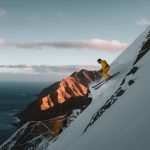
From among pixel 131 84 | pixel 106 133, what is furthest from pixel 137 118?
pixel 131 84

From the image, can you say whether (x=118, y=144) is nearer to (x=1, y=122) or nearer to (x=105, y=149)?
(x=105, y=149)

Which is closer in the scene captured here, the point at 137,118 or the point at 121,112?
the point at 137,118

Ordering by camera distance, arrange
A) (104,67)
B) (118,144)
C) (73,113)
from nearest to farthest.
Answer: (118,144) < (104,67) < (73,113)

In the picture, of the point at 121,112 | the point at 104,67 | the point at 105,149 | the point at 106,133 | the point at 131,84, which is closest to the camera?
the point at 105,149

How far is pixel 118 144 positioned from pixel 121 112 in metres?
3.19

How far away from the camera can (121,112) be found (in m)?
12.1

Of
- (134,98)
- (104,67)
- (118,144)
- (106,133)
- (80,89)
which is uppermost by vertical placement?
(80,89)

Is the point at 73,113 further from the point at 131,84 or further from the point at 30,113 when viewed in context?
the point at 30,113

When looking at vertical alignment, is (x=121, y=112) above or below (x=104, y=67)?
below

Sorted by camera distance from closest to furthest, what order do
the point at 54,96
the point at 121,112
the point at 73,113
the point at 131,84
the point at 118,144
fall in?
the point at 118,144 → the point at 121,112 → the point at 131,84 → the point at 73,113 → the point at 54,96

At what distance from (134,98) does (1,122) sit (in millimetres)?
101444

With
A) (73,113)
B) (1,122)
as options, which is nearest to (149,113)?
A: (73,113)

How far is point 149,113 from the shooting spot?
9.24 metres

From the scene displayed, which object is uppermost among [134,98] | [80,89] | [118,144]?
[80,89]
